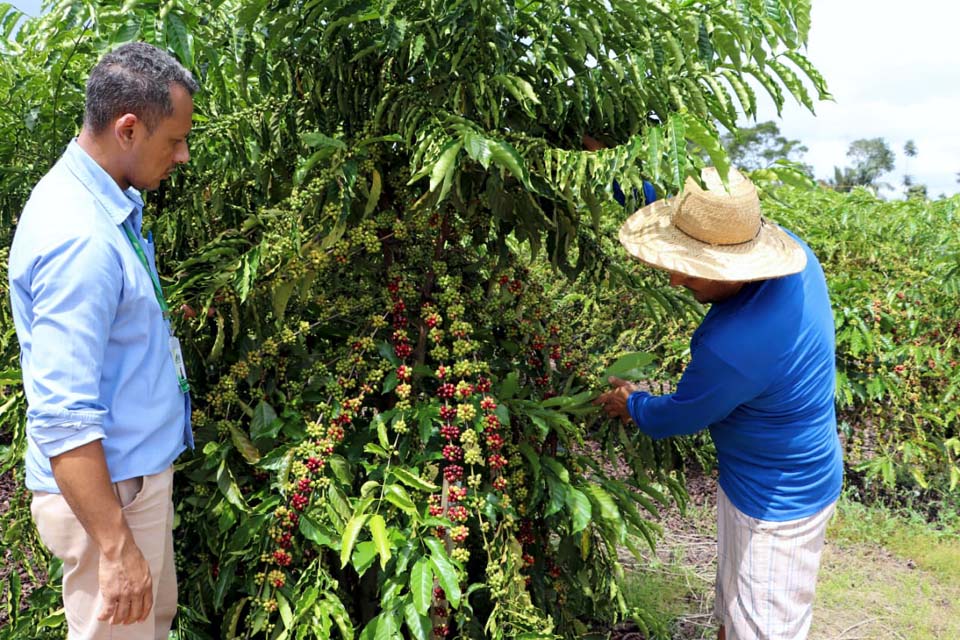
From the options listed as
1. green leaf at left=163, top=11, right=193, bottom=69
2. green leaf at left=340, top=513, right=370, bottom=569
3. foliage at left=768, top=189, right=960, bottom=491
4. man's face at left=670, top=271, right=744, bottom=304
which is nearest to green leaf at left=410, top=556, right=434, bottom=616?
green leaf at left=340, top=513, right=370, bottom=569

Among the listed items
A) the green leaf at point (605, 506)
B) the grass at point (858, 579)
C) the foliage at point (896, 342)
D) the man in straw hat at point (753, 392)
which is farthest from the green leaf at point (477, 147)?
the foliage at point (896, 342)

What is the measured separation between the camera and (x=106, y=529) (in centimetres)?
143

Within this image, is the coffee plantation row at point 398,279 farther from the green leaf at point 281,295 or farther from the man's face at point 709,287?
the man's face at point 709,287

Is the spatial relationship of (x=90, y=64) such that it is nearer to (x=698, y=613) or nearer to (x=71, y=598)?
(x=71, y=598)

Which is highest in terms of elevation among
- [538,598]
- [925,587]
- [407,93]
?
[407,93]

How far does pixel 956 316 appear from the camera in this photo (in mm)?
4066

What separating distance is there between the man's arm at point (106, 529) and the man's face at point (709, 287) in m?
1.35

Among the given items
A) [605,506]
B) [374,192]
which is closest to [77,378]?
[374,192]

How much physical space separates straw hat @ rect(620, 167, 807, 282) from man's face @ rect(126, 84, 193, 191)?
1.07m

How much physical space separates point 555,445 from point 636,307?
6.59 feet

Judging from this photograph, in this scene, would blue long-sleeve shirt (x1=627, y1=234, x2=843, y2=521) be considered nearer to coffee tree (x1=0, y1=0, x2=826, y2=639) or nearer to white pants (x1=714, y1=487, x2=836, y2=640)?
white pants (x1=714, y1=487, x2=836, y2=640)

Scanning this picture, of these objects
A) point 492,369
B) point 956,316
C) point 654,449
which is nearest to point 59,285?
point 492,369

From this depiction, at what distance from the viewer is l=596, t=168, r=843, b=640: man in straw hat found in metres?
1.91

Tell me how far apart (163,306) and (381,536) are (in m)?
0.67
